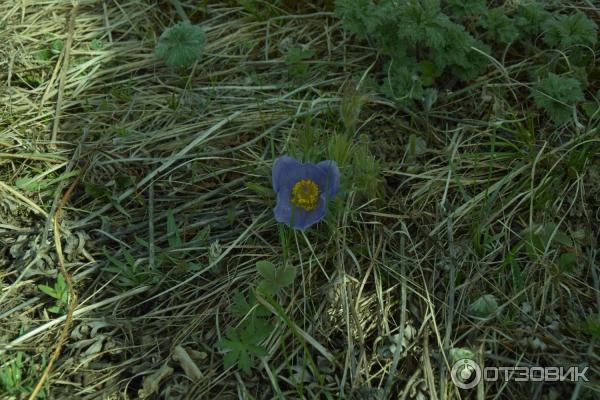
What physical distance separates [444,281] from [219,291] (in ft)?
2.25

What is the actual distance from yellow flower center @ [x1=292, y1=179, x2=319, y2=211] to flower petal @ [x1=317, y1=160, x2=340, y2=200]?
40mm

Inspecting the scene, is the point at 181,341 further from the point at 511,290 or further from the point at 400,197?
the point at 511,290

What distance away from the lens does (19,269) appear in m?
2.00

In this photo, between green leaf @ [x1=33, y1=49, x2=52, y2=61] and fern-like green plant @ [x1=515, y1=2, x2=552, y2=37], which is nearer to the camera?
fern-like green plant @ [x1=515, y1=2, x2=552, y2=37]

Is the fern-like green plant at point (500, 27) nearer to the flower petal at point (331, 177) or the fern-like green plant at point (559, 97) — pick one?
the fern-like green plant at point (559, 97)

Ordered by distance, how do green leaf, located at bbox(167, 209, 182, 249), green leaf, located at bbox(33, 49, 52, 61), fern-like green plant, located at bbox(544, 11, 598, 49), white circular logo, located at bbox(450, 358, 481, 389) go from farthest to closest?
green leaf, located at bbox(33, 49, 52, 61)
fern-like green plant, located at bbox(544, 11, 598, 49)
green leaf, located at bbox(167, 209, 182, 249)
white circular logo, located at bbox(450, 358, 481, 389)

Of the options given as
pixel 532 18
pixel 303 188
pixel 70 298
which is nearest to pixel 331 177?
pixel 303 188

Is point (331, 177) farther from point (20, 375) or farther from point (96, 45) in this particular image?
point (96, 45)

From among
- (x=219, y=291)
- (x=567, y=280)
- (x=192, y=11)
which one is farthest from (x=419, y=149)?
(x=192, y=11)

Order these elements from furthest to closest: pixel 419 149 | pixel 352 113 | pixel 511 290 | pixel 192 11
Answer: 1. pixel 192 11
2. pixel 419 149
3. pixel 511 290
4. pixel 352 113

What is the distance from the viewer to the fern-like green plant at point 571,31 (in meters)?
2.32

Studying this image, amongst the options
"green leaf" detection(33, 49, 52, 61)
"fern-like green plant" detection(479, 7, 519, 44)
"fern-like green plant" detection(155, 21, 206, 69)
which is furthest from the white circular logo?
"green leaf" detection(33, 49, 52, 61)

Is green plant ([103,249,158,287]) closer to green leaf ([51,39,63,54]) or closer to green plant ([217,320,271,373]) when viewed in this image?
green plant ([217,320,271,373])

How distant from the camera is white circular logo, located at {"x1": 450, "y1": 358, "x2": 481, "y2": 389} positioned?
1.70 m
